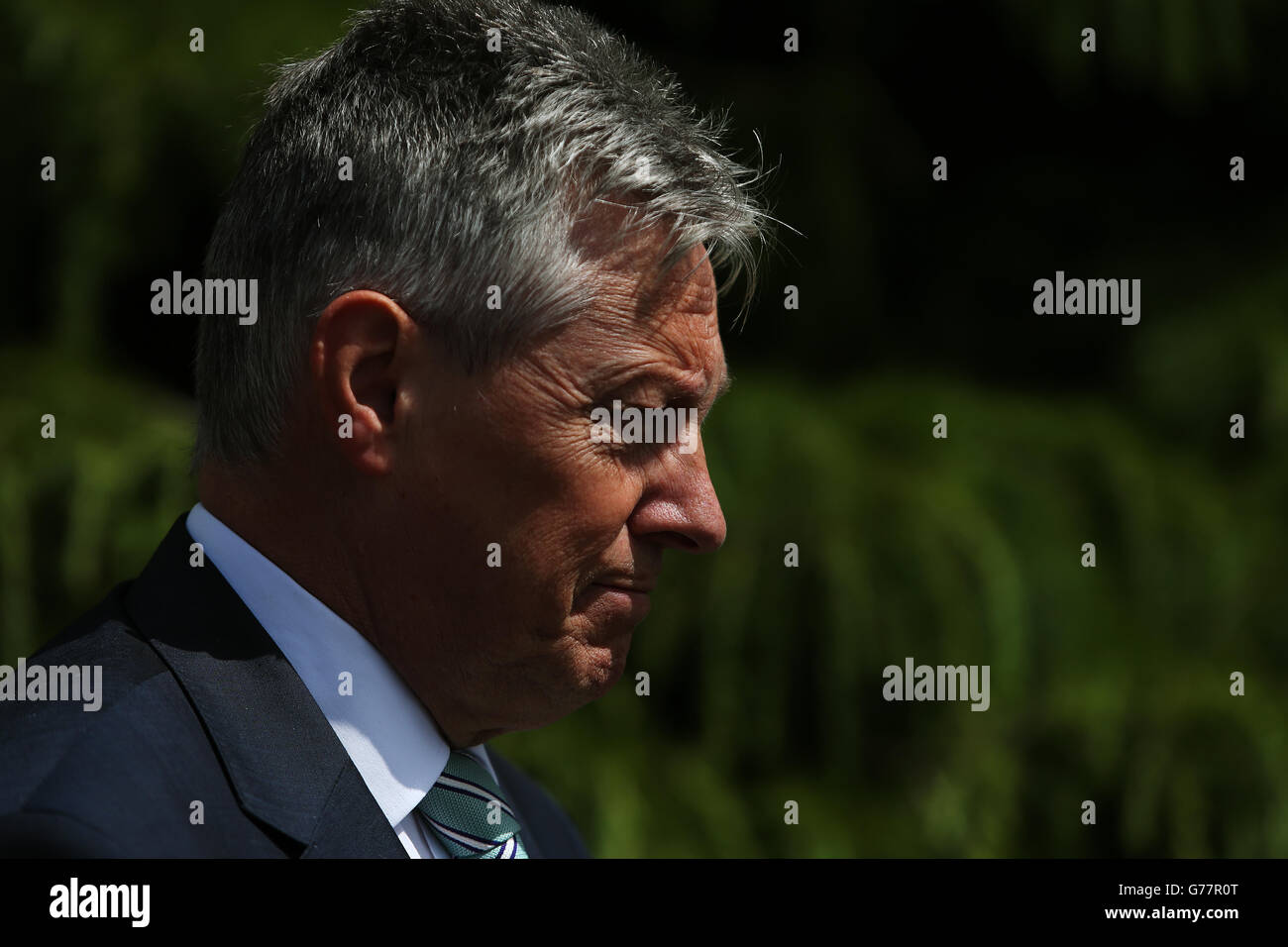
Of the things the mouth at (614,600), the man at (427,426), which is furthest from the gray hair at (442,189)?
the mouth at (614,600)

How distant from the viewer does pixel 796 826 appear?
2.53 metres

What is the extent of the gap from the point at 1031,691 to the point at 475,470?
1.76 m

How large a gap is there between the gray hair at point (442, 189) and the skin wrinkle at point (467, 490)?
0.09ft

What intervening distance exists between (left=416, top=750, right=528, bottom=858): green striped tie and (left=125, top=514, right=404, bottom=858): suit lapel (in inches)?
4.8

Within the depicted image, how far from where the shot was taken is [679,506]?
129 centimetres

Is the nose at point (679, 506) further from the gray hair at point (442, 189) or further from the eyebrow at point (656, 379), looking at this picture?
the gray hair at point (442, 189)

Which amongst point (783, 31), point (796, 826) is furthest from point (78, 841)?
point (783, 31)

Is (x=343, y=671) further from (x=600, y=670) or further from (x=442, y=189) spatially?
(x=442, y=189)

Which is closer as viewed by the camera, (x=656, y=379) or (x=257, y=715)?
(x=257, y=715)

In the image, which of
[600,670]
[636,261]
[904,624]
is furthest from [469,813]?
[904,624]

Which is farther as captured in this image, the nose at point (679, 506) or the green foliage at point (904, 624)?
the green foliage at point (904, 624)

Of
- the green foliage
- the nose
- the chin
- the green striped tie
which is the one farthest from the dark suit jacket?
the green foliage

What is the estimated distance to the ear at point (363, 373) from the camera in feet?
3.78

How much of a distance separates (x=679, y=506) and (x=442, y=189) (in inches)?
15.0
